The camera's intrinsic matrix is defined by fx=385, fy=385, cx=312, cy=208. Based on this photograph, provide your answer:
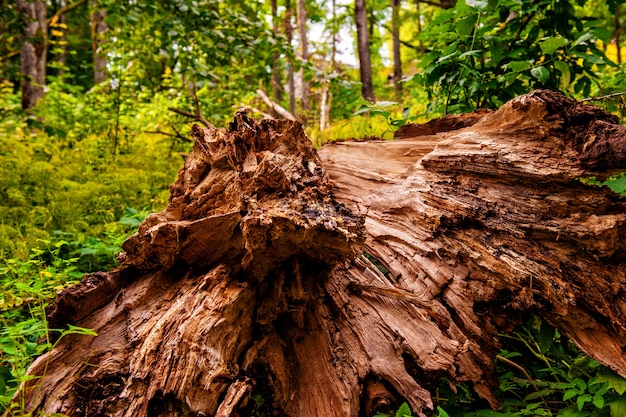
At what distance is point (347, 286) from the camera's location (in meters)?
1.88

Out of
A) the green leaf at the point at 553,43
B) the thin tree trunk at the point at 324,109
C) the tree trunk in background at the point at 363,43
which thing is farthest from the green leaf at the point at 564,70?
the thin tree trunk at the point at 324,109

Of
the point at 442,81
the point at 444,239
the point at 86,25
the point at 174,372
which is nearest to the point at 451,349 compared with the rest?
the point at 444,239

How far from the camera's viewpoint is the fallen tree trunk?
4.91 feet

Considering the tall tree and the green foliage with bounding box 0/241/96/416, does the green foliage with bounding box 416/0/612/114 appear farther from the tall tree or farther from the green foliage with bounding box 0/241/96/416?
the tall tree

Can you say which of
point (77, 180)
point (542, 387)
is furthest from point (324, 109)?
point (542, 387)

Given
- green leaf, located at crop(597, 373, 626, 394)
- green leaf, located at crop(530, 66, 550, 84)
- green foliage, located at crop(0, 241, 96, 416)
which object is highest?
green leaf, located at crop(530, 66, 550, 84)

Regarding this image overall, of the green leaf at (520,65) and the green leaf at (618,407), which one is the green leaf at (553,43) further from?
the green leaf at (618,407)

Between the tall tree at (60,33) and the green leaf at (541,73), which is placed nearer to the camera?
the green leaf at (541,73)

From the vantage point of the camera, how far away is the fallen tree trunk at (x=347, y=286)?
1495mm

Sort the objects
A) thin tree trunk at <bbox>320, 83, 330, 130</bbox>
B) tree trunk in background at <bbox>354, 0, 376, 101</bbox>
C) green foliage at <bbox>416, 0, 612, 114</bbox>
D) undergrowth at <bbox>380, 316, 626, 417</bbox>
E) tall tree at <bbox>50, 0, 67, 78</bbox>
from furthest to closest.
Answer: thin tree trunk at <bbox>320, 83, 330, 130</bbox>
tree trunk in background at <bbox>354, 0, 376, 101</bbox>
tall tree at <bbox>50, 0, 67, 78</bbox>
green foliage at <bbox>416, 0, 612, 114</bbox>
undergrowth at <bbox>380, 316, 626, 417</bbox>

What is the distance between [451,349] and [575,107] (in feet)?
3.82

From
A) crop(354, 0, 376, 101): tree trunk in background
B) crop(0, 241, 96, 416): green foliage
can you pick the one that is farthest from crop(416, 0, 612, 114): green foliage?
crop(354, 0, 376, 101): tree trunk in background

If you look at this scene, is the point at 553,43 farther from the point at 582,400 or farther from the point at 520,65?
the point at 582,400

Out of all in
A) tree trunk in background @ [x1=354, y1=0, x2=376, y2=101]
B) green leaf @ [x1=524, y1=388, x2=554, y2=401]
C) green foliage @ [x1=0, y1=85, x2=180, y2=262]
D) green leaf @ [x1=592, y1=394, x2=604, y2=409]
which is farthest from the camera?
tree trunk in background @ [x1=354, y1=0, x2=376, y2=101]
